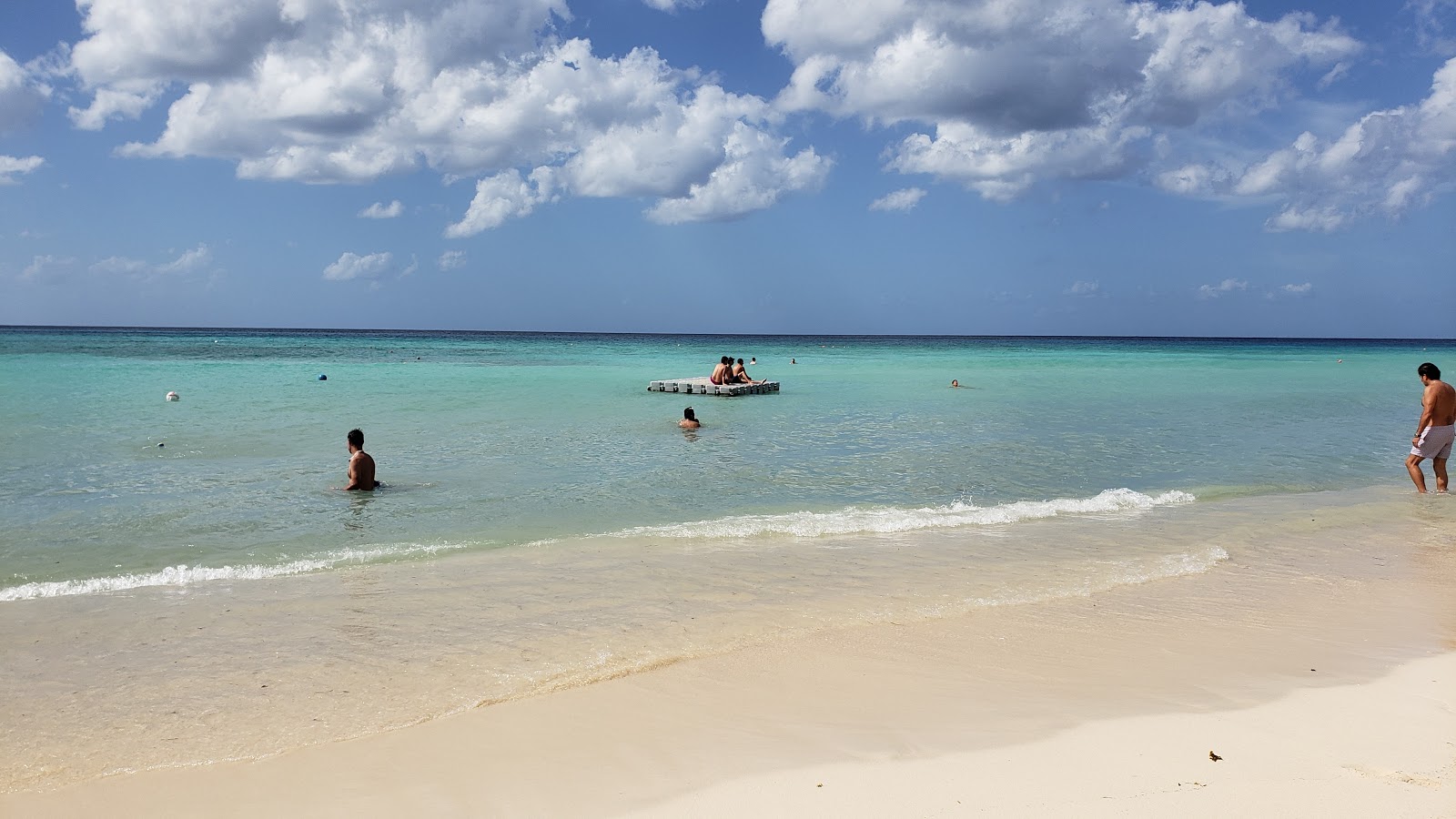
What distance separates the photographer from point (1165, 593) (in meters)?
7.54

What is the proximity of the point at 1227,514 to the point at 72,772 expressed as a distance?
11.8 meters

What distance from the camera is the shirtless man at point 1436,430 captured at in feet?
43.0

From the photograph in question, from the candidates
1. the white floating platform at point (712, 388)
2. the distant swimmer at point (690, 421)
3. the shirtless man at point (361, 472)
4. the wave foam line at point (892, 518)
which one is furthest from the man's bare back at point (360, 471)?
the white floating platform at point (712, 388)

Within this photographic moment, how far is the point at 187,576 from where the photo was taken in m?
8.05

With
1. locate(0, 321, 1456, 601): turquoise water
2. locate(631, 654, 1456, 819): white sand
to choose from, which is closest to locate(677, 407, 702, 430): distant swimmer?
locate(0, 321, 1456, 601): turquoise water

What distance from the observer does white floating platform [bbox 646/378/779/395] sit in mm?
29672

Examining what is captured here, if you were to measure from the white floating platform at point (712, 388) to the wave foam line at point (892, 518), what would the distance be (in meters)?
18.0

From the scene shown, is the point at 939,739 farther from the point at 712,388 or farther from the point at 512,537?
the point at 712,388

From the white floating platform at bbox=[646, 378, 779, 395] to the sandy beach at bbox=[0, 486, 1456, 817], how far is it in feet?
75.9

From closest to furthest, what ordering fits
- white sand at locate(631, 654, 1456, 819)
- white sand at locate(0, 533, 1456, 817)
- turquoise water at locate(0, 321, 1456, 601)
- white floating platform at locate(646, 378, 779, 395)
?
white sand at locate(631, 654, 1456, 819) < white sand at locate(0, 533, 1456, 817) < turquoise water at locate(0, 321, 1456, 601) < white floating platform at locate(646, 378, 779, 395)

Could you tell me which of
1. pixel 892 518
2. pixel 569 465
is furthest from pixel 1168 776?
pixel 569 465

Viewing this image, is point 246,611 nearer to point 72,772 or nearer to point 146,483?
point 72,772

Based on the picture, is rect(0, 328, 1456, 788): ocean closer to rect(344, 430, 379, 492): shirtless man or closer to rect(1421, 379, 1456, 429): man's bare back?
rect(344, 430, 379, 492): shirtless man

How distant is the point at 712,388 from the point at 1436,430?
65.6 ft
